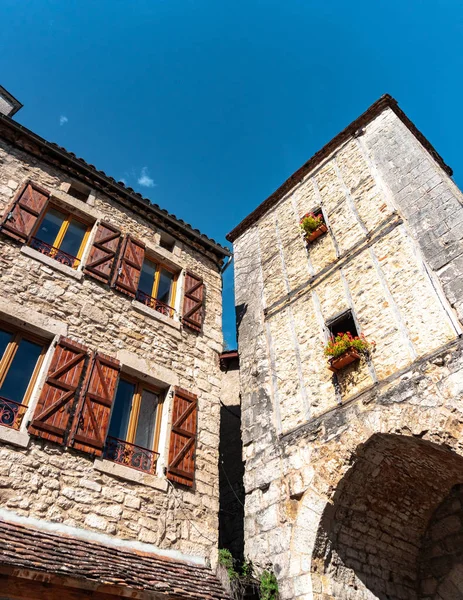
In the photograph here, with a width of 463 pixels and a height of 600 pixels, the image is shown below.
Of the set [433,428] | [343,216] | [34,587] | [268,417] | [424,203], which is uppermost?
[343,216]

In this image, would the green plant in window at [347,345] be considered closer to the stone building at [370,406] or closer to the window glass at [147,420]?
the stone building at [370,406]

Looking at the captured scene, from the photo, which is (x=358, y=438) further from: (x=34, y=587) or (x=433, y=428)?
(x=34, y=587)

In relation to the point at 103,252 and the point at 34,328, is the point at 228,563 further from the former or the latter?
the point at 103,252

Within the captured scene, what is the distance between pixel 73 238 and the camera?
6879mm

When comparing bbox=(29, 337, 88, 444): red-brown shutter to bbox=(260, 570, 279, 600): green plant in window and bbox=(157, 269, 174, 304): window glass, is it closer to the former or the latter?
bbox=(157, 269, 174, 304): window glass

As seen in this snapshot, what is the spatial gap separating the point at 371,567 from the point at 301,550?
1178 mm

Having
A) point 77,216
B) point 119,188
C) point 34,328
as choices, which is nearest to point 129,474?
point 34,328

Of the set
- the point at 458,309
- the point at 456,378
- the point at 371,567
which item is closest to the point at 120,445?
the point at 371,567

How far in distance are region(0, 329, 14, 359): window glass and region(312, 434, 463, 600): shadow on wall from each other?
432 centimetres

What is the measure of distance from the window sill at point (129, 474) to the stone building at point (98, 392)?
16 mm

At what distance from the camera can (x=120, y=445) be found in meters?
5.33

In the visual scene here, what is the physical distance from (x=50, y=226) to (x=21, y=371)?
2.61 metres

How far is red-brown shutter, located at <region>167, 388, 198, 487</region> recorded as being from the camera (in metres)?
5.52

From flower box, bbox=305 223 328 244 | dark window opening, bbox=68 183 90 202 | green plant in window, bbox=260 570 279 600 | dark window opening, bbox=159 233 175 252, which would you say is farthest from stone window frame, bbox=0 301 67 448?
flower box, bbox=305 223 328 244
